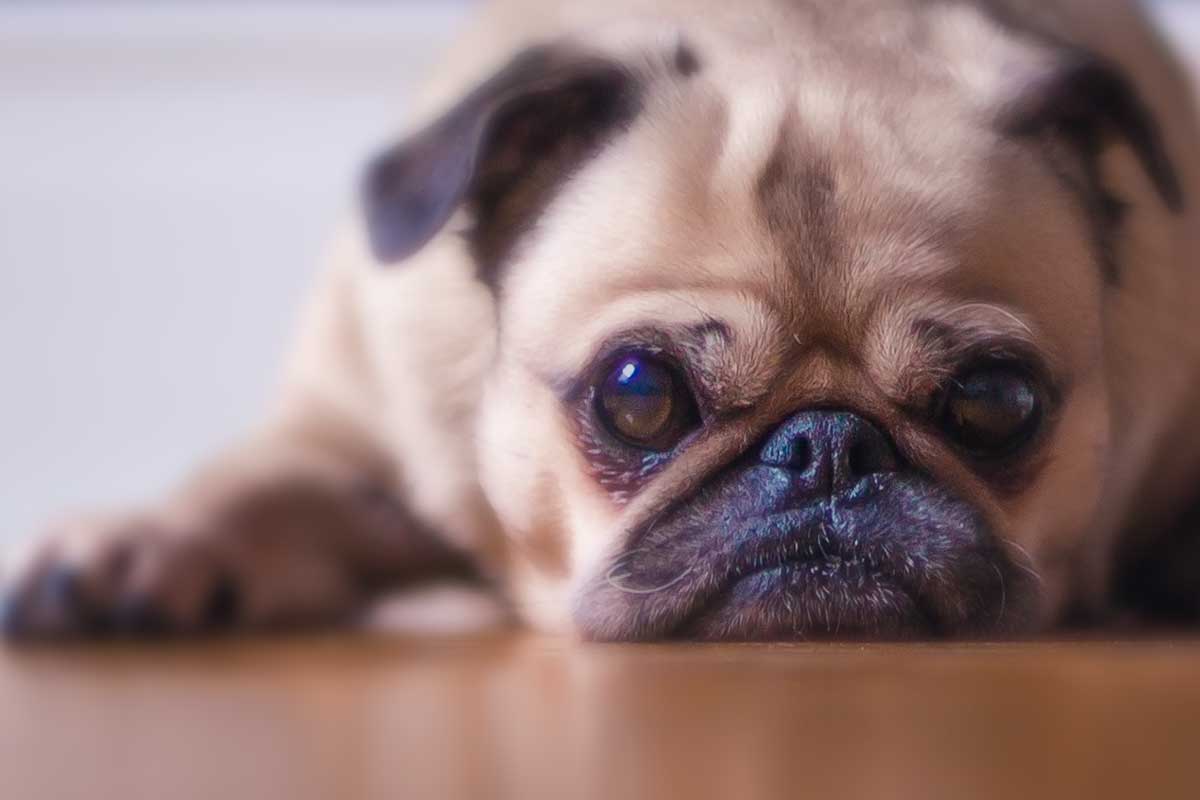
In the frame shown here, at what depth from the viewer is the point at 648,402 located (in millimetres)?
1422

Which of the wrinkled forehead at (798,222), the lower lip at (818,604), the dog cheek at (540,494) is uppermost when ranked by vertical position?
the wrinkled forehead at (798,222)

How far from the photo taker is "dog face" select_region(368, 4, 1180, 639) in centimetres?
135

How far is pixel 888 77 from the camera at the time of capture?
155 cm

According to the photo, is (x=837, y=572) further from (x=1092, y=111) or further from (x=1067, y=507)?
(x=1092, y=111)

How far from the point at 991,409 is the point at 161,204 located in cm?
241

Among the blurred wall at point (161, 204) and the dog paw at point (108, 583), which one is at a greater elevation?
the blurred wall at point (161, 204)

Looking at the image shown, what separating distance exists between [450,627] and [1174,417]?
3.03 feet

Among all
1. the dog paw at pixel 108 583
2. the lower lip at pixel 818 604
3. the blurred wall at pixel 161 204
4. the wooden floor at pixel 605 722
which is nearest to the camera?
the wooden floor at pixel 605 722

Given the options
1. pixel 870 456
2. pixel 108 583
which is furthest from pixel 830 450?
pixel 108 583

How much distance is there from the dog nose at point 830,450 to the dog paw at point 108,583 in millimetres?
735

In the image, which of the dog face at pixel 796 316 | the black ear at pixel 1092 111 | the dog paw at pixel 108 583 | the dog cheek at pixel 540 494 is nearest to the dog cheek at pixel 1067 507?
the dog face at pixel 796 316

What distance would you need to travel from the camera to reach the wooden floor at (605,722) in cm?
85

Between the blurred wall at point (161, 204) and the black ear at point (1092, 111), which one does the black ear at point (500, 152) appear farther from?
the blurred wall at point (161, 204)

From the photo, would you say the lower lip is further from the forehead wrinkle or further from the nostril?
the forehead wrinkle
